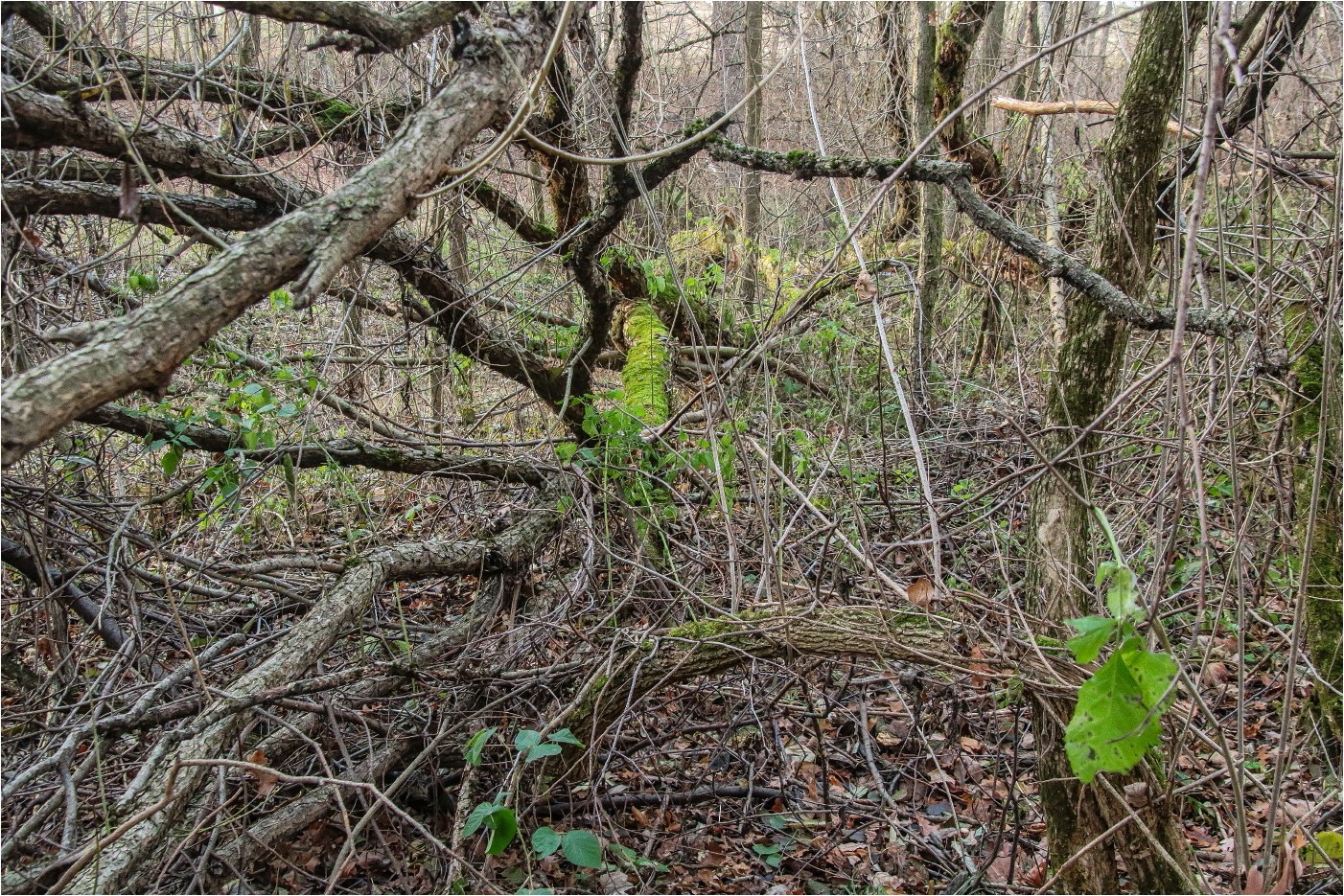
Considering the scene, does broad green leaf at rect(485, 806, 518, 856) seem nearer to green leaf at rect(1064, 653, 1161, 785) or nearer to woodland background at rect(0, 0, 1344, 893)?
woodland background at rect(0, 0, 1344, 893)

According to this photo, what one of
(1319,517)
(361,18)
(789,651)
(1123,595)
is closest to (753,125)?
(361,18)

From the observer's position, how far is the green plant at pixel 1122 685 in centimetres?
A: 136

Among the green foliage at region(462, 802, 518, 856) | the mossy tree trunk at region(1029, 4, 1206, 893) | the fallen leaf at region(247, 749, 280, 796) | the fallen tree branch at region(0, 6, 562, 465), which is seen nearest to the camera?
the fallen tree branch at region(0, 6, 562, 465)

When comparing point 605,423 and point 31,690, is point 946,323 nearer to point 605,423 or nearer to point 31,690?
point 605,423

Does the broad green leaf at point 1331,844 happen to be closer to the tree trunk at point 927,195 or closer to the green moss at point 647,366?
the green moss at point 647,366

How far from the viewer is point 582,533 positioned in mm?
3826

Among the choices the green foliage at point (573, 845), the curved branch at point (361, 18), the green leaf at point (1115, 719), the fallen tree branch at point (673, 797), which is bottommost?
the fallen tree branch at point (673, 797)

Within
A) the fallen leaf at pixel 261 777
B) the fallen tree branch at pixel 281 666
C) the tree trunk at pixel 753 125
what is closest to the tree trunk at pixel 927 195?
the tree trunk at pixel 753 125

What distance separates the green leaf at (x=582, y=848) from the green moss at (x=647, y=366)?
6.84 ft

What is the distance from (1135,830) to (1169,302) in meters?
1.69

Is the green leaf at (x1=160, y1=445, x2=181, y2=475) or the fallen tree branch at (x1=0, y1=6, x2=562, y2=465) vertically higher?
the fallen tree branch at (x1=0, y1=6, x2=562, y2=465)

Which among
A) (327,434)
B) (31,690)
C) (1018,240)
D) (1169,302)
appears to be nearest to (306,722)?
(31,690)

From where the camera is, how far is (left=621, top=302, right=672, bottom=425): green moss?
418 cm

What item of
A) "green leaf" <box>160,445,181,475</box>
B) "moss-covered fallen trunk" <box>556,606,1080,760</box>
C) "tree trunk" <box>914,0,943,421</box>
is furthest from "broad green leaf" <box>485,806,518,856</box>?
"tree trunk" <box>914,0,943,421</box>
